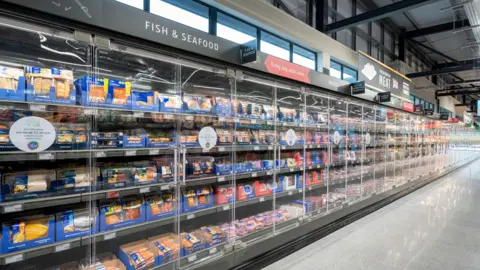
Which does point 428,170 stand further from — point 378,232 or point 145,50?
point 145,50

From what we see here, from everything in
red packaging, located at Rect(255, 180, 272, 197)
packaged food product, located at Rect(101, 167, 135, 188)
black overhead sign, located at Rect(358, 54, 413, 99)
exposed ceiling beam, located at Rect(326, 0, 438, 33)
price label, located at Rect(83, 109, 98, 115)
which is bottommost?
red packaging, located at Rect(255, 180, 272, 197)

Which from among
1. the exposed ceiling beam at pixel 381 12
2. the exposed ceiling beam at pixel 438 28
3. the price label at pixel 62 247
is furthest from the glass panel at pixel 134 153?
the exposed ceiling beam at pixel 438 28

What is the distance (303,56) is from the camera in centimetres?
568

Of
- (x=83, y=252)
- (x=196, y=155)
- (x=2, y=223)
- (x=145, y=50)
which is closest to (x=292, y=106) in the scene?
(x=196, y=155)

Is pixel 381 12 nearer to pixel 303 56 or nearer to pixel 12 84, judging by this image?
pixel 303 56

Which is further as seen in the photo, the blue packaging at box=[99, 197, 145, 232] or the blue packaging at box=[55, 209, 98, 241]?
the blue packaging at box=[99, 197, 145, 232]

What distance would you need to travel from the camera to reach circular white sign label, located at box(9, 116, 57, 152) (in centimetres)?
168

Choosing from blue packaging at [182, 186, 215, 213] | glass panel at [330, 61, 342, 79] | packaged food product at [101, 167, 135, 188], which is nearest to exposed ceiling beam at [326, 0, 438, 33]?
glass panel at [330, 61, 342, 79]

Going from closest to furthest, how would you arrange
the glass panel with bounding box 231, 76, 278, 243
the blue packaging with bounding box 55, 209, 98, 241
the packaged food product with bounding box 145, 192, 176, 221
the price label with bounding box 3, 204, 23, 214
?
the price label with bounding box 3, 204, 23, 214 → the blue packaging with bounding box 55, 209, 98, 241 → the packaged food product with bounding box 145, 192, 176, 221 → the glass panel with bounding box 231, 76, 278, 243

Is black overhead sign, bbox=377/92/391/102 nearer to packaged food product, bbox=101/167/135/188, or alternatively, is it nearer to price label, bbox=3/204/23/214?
packaged food product, bbox=101/167/135/188

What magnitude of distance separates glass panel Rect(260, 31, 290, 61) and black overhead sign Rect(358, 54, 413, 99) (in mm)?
1406

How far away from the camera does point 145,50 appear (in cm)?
216

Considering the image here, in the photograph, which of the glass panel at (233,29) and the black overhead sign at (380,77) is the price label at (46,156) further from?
the black overhead sign at (380,77)

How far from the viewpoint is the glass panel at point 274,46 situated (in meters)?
4.84
